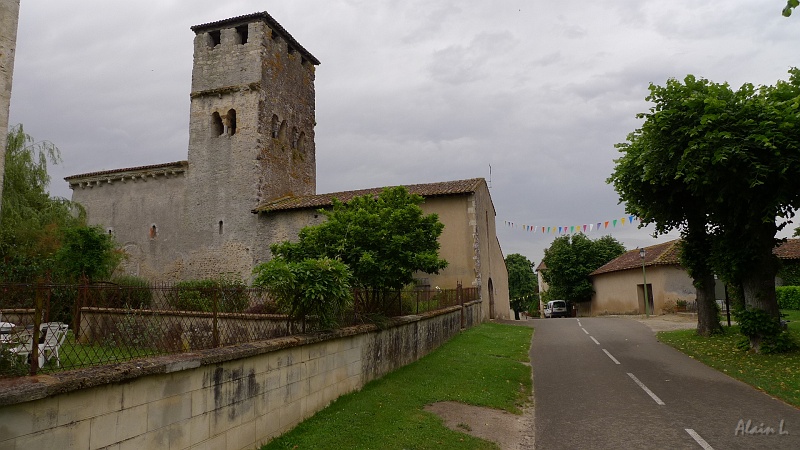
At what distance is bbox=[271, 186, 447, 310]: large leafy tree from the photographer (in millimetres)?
11977

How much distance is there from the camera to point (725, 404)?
862 centimetres

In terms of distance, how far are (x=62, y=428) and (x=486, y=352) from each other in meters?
11.8

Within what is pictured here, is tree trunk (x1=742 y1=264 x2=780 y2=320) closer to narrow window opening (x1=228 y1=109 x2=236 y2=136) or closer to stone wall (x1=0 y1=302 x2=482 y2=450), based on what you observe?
stone wall (x1=0 y1=302 x2=482 y2=450)

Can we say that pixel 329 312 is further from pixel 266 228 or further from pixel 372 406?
pixel 266 228

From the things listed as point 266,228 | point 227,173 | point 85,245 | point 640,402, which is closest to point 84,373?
point 640,402

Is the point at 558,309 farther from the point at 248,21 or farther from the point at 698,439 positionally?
the point at 698,439

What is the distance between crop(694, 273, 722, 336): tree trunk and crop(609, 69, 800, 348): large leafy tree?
261 centimetres

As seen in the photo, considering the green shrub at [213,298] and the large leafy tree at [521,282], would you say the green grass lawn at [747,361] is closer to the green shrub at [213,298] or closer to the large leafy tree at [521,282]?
the green shrub at [213,298]

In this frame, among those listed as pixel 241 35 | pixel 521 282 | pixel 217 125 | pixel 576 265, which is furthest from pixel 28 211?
pixel 521 282

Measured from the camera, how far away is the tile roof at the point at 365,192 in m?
24.1

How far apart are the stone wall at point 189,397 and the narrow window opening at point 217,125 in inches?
876

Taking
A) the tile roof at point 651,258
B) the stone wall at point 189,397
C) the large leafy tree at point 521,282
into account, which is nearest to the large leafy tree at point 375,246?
the stone wall at point 189,397

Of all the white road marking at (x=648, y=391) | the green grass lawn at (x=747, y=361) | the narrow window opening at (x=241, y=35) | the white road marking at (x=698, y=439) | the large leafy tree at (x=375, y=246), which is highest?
the narrow window opening at (x=241, y=35)

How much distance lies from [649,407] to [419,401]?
3.90 meters
